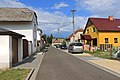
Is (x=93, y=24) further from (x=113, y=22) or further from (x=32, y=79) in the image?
(x=32, y=79)

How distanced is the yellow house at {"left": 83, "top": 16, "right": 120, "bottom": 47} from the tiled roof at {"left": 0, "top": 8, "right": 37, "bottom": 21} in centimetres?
1522

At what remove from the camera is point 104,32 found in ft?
145

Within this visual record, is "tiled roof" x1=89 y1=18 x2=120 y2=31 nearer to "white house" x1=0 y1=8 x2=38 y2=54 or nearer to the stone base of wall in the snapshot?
"white house" x1=0 y1=8 x2=38 y2=54

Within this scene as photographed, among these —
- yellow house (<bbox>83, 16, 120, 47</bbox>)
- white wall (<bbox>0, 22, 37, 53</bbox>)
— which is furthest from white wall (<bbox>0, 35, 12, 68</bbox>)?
yellow house (<bbox>83, 16, 120, 47</bbox>)

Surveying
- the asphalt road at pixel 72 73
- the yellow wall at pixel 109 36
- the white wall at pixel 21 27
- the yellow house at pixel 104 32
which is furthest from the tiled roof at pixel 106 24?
the asphalt road at pixel 72 73

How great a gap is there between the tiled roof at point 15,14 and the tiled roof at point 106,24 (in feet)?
50.4

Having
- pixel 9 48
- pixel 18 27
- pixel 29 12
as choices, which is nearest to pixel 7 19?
pixel 18 27

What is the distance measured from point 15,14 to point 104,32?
1842cm

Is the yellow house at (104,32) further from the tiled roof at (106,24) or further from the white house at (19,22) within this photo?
the white house at (19,22)

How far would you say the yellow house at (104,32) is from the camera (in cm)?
4412

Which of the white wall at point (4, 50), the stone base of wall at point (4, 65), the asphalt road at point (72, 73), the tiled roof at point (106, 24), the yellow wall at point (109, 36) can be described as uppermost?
the tiled roof at point (106, 24)

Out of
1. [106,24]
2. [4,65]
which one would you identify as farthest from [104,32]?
[4,65]

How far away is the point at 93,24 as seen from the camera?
4603cm

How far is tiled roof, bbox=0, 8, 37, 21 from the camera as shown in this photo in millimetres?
32781
